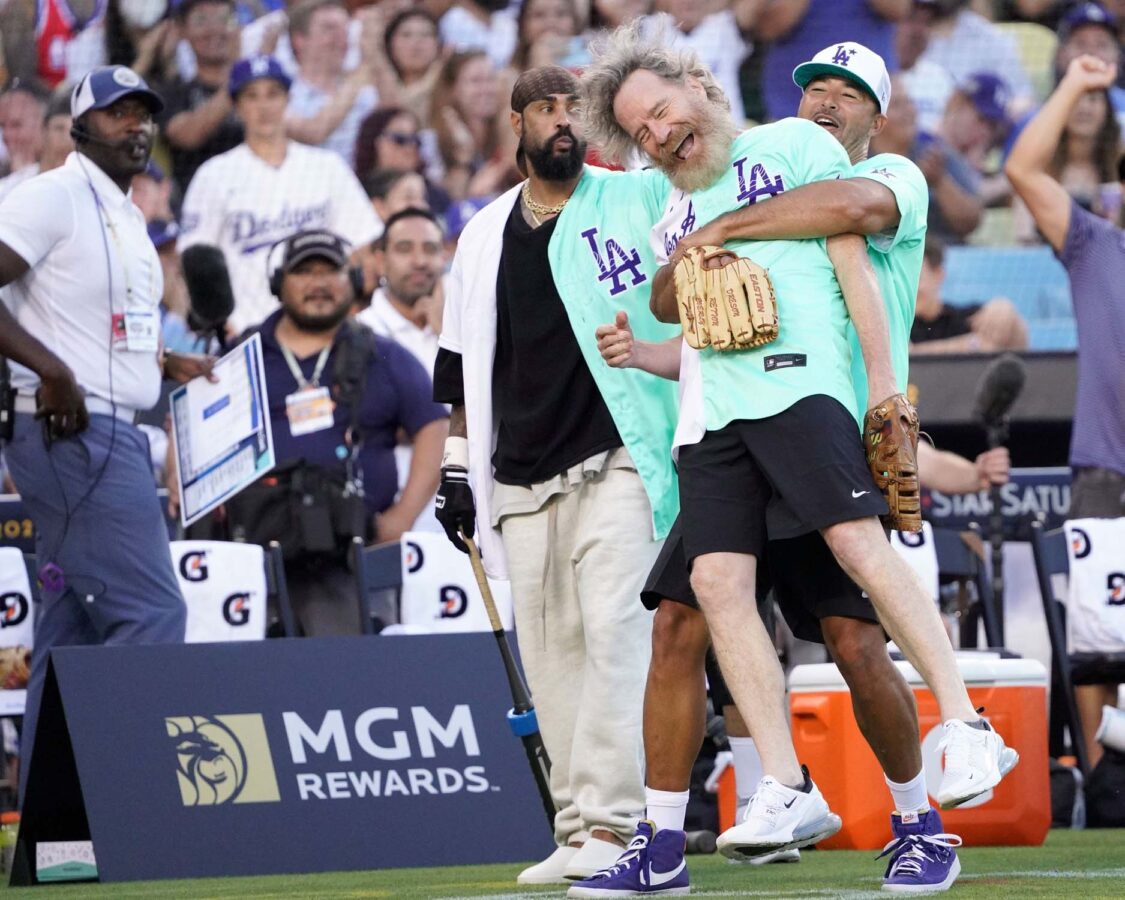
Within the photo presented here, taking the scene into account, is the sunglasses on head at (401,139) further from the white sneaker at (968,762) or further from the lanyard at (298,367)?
the white sneaker at (968,762)

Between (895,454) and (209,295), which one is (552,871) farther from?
(209,295)

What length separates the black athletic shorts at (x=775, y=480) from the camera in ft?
13.8

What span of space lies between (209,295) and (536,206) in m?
3.91

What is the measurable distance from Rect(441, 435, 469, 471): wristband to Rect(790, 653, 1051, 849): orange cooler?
155 centimetres

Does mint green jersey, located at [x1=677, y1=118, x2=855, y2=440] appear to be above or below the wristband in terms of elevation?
above

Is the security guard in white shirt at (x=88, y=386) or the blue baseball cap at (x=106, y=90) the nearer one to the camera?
the security guard in white shirt at (x=88, y=386)

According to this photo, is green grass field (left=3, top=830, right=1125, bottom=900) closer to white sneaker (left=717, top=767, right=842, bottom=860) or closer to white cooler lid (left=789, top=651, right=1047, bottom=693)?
white sneaker (left=717, top=767, right=842, bottom=860)

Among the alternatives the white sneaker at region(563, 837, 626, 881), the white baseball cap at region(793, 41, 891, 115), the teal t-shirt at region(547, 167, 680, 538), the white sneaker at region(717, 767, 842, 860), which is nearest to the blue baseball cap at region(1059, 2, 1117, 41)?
the teal t-shirt at region(547, 167, 680, 538)

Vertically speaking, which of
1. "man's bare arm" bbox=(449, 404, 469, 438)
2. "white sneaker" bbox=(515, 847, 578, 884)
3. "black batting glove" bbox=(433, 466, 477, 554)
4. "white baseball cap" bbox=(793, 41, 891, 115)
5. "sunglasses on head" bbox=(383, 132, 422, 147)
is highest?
"white baseball cap" bbox=(793, 41, 891, 115)

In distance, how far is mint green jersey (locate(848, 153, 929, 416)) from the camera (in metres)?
4.44

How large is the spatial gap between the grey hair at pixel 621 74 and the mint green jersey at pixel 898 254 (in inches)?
16.2

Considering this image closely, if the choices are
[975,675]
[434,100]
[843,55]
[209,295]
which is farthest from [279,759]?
[434,100]

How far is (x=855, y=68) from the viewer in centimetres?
467

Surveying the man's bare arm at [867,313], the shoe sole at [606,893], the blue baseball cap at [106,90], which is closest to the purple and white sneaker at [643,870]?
the shoe sole at [606,893]
